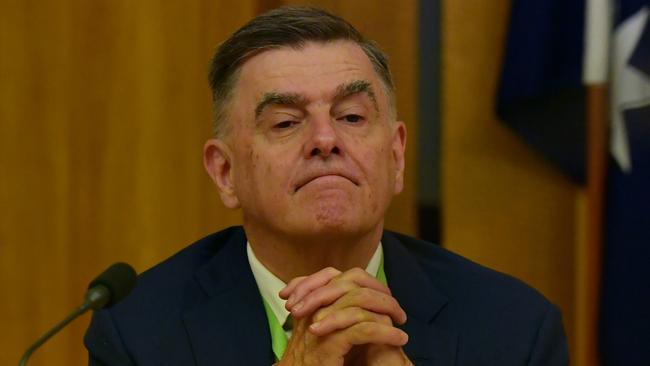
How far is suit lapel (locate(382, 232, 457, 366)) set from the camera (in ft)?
7.13

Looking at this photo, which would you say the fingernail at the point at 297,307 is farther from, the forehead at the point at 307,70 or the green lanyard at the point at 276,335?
the forehead at the point at 307,70

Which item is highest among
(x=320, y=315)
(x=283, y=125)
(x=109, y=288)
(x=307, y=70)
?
(x=307, y=70)

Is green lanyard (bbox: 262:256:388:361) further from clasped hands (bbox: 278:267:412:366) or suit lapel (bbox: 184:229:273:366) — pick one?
clasped hands (bbox: 278:267:412:366)

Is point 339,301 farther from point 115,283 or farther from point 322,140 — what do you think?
point 115,283

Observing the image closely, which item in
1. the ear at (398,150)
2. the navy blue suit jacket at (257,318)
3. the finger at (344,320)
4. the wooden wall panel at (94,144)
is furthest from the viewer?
the wooden wall panel at (94,144)

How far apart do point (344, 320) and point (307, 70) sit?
540 millimetres

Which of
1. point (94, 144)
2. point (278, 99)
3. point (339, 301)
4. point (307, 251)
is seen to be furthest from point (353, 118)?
point (94, 144)

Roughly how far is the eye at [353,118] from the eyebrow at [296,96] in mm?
42

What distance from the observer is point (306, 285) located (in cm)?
202

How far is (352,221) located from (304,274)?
24cm

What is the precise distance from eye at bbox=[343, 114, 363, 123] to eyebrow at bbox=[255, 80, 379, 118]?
42 millimetres

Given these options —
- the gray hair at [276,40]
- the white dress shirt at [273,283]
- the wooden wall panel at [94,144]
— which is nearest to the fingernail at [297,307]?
the white dress shirt at [273,283]

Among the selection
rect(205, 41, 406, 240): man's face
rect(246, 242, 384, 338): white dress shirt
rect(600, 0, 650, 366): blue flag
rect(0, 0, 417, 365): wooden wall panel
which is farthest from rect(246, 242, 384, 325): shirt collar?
rect(0, 0, 417, 365): wooden wall panel

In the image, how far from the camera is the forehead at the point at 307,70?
7.13 ft
